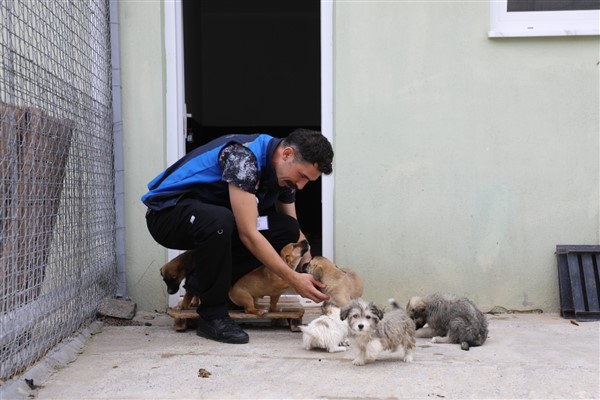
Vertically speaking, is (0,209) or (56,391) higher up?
(0,209)

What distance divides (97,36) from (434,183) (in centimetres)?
270

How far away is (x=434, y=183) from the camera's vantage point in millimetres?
4793

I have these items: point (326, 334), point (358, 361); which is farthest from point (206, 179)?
point (358, 361)

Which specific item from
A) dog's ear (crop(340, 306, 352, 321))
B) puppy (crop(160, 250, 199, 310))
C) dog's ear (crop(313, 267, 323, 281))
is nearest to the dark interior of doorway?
puppy (crop(160, 250, 199, 310))

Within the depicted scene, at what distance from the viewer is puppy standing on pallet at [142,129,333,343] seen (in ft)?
11.8

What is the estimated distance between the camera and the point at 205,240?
370 cm

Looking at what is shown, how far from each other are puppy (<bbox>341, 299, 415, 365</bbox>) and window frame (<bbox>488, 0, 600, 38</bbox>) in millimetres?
2514

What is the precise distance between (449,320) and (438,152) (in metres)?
1.47

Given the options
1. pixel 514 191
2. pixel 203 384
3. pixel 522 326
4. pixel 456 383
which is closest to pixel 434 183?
pixel 514 191

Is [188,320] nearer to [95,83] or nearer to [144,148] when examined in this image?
[144,148]

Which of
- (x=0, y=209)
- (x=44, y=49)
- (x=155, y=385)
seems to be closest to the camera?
(x=0, y=209)

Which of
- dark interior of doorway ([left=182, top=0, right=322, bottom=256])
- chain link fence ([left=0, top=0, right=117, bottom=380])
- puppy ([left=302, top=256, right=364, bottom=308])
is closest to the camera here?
chain link fence ([left=0, top=0, right=117, bottom=380])

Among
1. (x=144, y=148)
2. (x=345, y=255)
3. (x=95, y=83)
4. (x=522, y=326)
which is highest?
(x=95, y=83)

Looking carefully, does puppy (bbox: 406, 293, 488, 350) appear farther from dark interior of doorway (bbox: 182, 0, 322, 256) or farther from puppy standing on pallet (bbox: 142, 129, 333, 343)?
dark interior of doorway (bbox: 182, 0, 322, 256)
